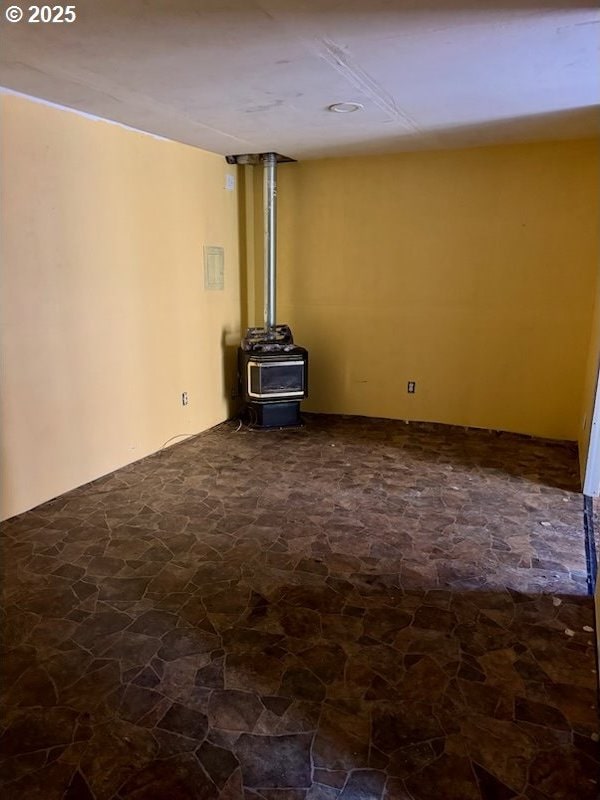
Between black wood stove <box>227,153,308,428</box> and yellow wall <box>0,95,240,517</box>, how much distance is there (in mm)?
347

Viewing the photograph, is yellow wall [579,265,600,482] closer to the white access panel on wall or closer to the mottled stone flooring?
the mottled stone flooring

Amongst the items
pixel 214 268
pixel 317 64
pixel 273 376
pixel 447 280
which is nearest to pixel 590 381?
pixel 447 280

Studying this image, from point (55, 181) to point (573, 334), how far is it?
3.97 m

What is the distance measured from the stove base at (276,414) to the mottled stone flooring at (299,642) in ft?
4.07

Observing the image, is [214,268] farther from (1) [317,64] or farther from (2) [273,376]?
(1) [317,64]

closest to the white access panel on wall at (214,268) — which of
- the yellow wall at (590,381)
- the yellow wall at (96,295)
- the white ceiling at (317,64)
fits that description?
the yellow wall at (96,295)

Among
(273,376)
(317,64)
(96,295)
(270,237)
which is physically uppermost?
(317,64)

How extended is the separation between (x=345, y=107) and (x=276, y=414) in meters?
2.61

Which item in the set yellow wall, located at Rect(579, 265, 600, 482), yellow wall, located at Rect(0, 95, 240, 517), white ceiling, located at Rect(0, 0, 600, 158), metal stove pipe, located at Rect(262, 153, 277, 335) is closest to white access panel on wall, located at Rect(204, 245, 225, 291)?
yellow wall, located at Rect(0, 95, 240, 517)

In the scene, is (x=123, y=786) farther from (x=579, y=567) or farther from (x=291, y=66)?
(x=291, y=66)

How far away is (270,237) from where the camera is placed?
16.5 feet

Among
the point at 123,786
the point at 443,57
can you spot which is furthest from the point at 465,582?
the point at 443,57

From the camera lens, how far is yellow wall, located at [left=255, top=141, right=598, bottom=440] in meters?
4.50

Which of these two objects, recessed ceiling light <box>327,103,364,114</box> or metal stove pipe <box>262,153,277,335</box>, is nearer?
recessed ceiling light <box>327,103,364,114</box>
